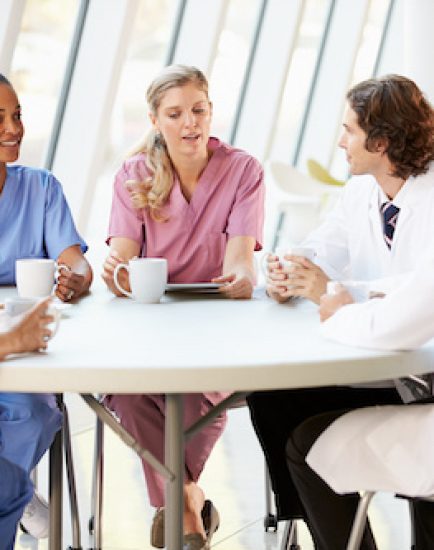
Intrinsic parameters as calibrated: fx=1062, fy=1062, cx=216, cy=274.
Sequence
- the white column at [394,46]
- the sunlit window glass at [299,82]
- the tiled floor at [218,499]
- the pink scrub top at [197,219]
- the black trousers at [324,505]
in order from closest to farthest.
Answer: the black trousers at [324,505], the pink scrub top at [197,219], the tiled floor at [218,499], the sunlit window glass at [299,82], the white column at [394,46]

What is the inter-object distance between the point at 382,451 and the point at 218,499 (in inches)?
59.1

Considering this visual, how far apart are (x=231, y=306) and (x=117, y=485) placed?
1.30m

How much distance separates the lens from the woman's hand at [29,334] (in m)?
1.67

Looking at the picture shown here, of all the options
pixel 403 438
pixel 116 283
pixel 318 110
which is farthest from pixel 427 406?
pixel 318 110

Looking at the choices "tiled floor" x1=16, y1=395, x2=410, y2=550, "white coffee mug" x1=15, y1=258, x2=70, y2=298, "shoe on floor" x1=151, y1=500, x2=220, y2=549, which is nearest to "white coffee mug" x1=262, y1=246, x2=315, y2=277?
"white coffee mug" x1=15, y1=258, x2=70, y2=298

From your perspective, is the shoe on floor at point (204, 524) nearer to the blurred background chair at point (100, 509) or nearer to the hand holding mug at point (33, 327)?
the blurred background chair at point (100, 509)

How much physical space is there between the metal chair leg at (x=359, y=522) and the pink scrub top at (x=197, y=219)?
40.1 inches

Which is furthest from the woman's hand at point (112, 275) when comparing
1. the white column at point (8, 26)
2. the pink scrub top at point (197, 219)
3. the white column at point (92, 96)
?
the white column at point (92, 96)

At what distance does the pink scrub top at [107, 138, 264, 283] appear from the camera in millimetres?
2689

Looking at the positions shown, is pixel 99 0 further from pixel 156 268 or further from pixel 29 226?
pixel 156 268

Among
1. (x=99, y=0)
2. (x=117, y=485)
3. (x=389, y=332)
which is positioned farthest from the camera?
(x=99, y=0)

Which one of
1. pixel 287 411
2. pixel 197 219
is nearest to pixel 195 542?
pixel 287 411

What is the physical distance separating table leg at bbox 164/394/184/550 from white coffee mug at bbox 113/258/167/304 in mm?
461

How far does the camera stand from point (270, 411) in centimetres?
229
